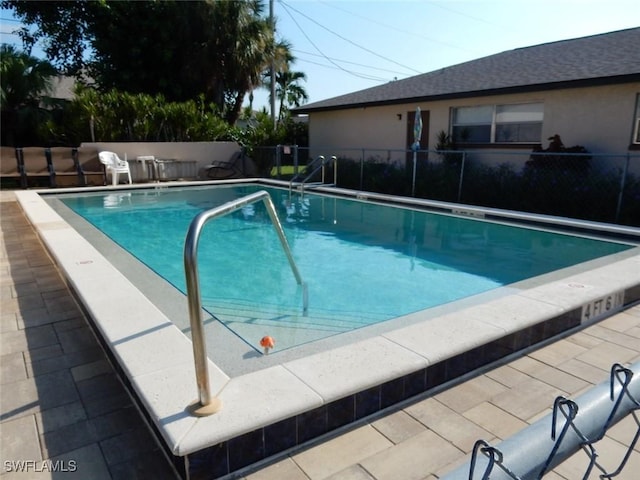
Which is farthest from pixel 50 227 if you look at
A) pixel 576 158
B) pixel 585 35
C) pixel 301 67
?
pixel 301 67

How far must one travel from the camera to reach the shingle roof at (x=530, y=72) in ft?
29.5

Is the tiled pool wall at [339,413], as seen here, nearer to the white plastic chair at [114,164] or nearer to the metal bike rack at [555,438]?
the metal bike rack at [555,438]

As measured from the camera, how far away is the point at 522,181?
9289 mm

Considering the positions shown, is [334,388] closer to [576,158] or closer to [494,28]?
[576,158]

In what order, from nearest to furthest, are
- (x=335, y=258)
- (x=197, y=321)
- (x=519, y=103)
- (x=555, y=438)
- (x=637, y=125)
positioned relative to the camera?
1. (x=555, y=438)
2. (x=197, y=321)
3. (x=335, y=258)
4. (x=637, y=125)
5. (x=519, y=103)

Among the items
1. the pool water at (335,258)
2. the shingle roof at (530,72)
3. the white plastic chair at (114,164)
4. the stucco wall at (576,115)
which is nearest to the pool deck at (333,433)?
the pool water at (335,258)

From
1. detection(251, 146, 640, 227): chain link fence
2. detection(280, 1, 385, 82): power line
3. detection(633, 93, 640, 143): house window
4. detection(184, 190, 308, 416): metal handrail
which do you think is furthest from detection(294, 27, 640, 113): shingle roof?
detection(280, 1, 385, 82): power line

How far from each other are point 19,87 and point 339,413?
15757 millimetres

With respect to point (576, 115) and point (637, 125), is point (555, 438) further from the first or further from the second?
point (576, 115)

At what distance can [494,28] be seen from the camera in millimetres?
27797

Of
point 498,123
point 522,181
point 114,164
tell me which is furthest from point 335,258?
point 114,164

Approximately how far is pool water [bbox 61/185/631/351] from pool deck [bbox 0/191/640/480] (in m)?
1.11

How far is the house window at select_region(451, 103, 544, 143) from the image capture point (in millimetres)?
10328

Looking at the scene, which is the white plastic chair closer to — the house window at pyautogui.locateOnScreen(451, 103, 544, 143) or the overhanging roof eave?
the overhanging roof eave
